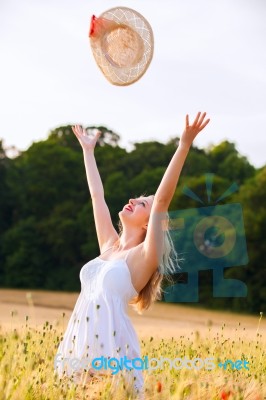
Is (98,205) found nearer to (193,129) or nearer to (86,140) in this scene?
(86,140)

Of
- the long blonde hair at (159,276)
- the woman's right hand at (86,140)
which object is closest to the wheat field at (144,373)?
the long blonde hair at (159,276)

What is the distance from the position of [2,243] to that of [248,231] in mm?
12227

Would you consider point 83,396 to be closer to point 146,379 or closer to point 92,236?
point 146,379

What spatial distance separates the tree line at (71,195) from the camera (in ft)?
89.5

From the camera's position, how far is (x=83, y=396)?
3.99 m

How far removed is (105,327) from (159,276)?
0.52m

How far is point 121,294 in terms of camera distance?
4.32 metres

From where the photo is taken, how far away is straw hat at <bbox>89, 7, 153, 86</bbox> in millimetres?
5570

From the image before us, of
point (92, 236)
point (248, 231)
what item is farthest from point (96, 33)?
point (92, 236)

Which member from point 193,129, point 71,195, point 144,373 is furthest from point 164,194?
point 71,195

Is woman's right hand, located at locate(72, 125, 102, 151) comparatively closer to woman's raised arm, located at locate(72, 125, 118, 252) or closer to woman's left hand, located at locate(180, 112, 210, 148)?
woman's raised arm, located at locate(72, 125, 118, 252)

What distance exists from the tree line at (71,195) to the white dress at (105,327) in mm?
19260

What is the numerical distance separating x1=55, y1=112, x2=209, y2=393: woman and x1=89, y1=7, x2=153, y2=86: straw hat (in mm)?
1514

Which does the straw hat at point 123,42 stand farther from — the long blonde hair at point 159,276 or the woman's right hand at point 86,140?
the long blonde hair at point 159,276
